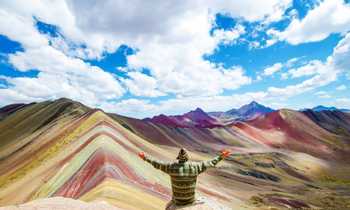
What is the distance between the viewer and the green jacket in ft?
27.4

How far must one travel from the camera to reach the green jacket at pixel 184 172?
8.36m

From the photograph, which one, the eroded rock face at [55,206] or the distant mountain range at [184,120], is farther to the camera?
the distant mountain range at [184,120]

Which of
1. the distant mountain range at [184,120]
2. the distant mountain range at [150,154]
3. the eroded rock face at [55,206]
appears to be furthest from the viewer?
the distant mountain range at [184,120]

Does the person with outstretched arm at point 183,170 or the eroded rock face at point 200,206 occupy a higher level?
the person with outstretched arm at point 183,170

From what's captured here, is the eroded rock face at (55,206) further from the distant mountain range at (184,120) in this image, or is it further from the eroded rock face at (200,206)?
the distant mountain range at (184,120)

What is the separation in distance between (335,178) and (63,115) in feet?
265

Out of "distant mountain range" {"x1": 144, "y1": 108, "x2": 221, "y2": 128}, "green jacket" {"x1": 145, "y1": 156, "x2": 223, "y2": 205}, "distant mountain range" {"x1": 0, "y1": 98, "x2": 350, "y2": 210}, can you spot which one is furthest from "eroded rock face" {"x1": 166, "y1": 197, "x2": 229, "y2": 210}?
"distant mountain range" {"x1": 144, "y1": 108, "x2": 221, "y2": 128}

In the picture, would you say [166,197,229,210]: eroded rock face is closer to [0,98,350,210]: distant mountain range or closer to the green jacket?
the green jacket

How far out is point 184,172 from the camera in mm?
8336

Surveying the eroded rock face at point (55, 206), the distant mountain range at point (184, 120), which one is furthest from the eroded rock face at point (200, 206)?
the distant mountain range at point (184, 120)

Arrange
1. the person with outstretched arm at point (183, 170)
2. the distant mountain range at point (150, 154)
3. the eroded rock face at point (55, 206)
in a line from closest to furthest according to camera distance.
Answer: the person with outstretched arm at point (183, 170), the eroded rock face at point (55, 206), the distant mountain range at point (150, 154)

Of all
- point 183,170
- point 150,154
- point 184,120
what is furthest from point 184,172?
point 184,120

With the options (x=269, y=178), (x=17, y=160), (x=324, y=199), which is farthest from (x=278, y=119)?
(x=17, y=160)

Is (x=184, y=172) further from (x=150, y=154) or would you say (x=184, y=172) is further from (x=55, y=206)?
(x=150, y=154)
